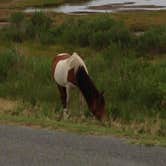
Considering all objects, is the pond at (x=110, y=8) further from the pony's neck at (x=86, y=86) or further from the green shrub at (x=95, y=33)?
the pony's neck at (x=86, y=86)

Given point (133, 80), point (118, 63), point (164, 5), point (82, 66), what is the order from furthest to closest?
point (164, 5)
point (118, 63)
point (133, 80)
point (82, 66)

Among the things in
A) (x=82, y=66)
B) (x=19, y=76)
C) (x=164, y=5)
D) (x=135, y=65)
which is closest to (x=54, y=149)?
(x=82, y=66)

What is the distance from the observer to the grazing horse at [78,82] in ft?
43.5

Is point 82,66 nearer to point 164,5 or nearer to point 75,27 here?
point 75,27

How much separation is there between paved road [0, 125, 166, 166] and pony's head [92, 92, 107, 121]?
3.83 m

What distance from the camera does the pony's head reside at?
1292 centimetres

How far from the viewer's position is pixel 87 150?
7875 mm

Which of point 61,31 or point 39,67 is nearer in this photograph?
point 39,67

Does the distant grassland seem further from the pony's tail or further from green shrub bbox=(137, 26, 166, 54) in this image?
the pony's tail

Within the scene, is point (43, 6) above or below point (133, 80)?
above

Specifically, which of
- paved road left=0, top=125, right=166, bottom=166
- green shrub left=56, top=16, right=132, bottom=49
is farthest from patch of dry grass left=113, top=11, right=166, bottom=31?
paved road left=0, top=125, right=166, bottom=166

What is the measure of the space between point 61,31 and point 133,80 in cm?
2425

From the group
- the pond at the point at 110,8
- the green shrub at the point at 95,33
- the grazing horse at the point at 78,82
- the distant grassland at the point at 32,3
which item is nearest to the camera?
the grazing horse at the point at 78,82

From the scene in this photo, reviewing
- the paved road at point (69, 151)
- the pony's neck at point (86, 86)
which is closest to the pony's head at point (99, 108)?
the pony's neck at point (86, 86)
